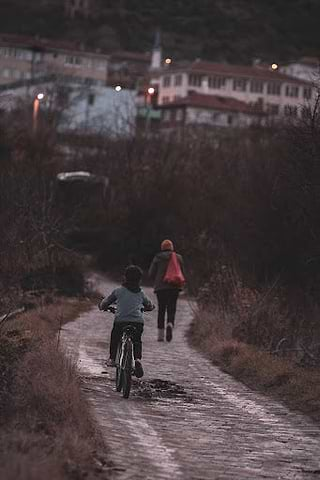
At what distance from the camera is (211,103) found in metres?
127

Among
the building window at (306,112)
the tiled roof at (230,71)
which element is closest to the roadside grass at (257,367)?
the building window at (306,112)

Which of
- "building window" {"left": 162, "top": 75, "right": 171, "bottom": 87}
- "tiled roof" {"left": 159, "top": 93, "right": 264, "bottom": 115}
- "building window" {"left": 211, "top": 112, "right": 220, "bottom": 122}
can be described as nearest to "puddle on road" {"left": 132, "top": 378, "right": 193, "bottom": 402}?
"building window" {"left": 211, "top": 112, "right": 220, "bottom": 122}

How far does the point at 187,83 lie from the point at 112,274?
97692mm

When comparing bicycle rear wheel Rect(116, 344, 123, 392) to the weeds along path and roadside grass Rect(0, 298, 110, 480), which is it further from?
roadside grass Rect(0, 298, 110, 480)

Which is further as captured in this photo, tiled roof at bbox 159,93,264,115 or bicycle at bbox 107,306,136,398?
tiled roof at bbox 159,93,264,115

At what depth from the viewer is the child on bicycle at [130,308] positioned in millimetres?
15484

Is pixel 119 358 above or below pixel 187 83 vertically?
below

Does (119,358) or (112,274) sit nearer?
(119,358)

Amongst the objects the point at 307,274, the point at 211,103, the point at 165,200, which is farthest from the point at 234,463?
the point at 211,103

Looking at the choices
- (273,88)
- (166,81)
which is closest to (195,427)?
(273,88)

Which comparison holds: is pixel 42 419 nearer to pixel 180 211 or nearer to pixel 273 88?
pixel 180 211

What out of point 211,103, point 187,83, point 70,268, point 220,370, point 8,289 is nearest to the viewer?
point 220,370

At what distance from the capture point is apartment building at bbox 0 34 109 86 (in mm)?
149750

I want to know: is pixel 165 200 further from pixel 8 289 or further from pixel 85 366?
pixel 85 366
